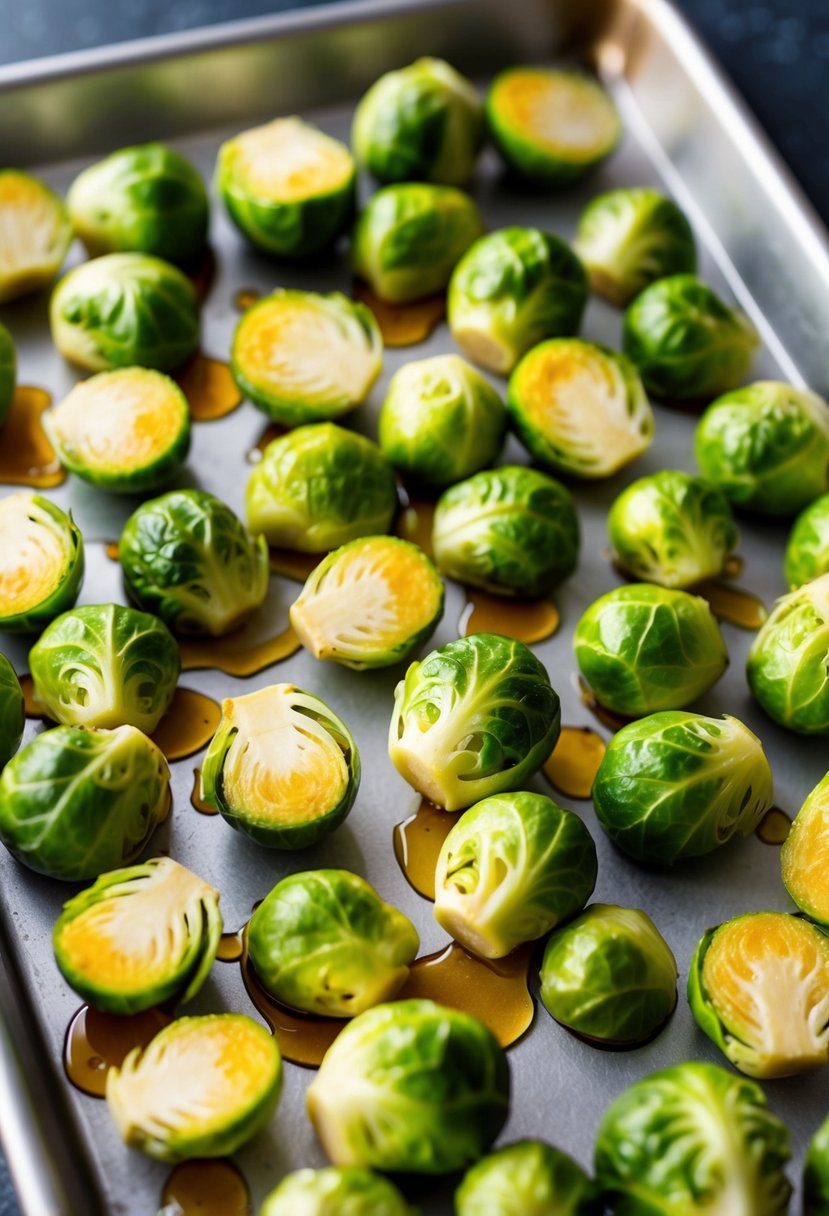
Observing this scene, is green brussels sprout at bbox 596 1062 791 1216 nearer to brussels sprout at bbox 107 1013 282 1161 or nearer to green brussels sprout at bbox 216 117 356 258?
brussels sprout at bbox 107 1013 282 1161

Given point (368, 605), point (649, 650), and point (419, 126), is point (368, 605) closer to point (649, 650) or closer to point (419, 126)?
point (649, 650)

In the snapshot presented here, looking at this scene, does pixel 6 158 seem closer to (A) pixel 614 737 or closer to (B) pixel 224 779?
(B) pixel 224 779

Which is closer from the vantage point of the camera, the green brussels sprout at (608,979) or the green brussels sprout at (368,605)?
the green brussels sprout at (608,979)

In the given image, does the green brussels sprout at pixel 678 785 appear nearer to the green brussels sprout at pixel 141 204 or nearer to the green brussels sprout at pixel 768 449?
the green brussels sprout at pixel 768 449

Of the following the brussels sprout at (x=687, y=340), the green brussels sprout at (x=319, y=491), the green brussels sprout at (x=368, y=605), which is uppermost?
the brussels sprout at (x=687, y=340)

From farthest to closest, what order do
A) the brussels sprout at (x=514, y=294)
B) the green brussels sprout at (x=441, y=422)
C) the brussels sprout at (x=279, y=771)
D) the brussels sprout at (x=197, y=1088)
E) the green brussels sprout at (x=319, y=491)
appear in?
the brussels sprout at (x=514, y=294), the green brussels sprout at (x=441, y=422), the green brussels sprout at (x=319, y=491), the brussels sprout at (x=279, y=771), the brussels sprout at (x=197, y=1088)

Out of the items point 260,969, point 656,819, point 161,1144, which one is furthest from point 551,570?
point 161,1144

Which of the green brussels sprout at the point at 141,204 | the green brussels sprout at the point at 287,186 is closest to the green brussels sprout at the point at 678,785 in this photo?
the green brussels sprout at the point at 287,186
